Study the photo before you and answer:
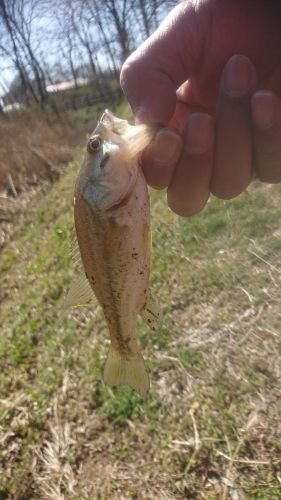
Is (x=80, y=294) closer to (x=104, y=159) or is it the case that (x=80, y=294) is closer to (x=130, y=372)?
(x=130, y=372)

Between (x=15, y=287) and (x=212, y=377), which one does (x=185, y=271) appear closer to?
(x=212, y=377)

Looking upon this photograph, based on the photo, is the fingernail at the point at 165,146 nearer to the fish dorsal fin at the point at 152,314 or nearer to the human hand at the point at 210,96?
the human hand at the point at 210,96

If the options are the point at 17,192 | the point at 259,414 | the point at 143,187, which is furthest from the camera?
the point at 17,192

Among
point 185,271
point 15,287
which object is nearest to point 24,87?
point 15,287

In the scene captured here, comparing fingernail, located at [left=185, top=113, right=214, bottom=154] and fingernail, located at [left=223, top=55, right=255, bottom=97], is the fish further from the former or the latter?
fingernail, located at [left=223, top=55, right=255, bottom=97]

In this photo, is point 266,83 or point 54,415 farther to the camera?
point 54,415

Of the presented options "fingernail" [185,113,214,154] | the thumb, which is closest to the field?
"fingernail" [185,113,214,154]

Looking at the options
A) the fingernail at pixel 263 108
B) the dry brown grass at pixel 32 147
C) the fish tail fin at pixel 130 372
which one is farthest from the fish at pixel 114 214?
the dry brown grass at pixel 32 147

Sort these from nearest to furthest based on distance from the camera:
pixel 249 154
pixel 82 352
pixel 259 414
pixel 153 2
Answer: pixel 249 154 → pixel 259 414 → pixel 82 352 → pixel 153 2
